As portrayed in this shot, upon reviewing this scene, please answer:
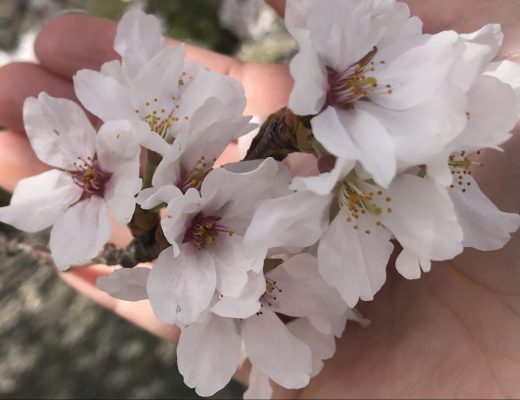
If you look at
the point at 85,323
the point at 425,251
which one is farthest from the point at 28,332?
the point at 425,251

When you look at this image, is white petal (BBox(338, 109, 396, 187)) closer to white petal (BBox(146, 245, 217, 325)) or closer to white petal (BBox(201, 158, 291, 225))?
white petal (BBox(201, 158, 291, 225))

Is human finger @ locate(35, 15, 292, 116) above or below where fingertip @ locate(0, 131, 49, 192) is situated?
above

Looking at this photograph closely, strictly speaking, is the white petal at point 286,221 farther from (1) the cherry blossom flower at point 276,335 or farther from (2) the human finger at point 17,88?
(2) the human finger at point 17,88

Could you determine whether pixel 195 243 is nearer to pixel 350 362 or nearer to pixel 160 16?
pixel 350 362

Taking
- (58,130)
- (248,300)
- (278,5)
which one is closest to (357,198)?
(248,300)

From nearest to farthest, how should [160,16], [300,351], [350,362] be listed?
[300,351]
[350,362]
[160,16]

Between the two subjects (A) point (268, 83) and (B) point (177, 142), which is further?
(A) point (268, 83)

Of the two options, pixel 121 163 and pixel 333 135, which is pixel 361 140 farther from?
Answer: pixel 121 163

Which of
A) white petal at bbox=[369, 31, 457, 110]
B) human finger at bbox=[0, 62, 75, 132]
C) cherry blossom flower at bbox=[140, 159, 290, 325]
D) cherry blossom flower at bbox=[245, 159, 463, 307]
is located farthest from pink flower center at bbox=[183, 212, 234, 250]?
human finger at bbox=[0, 62, 75, 132]
